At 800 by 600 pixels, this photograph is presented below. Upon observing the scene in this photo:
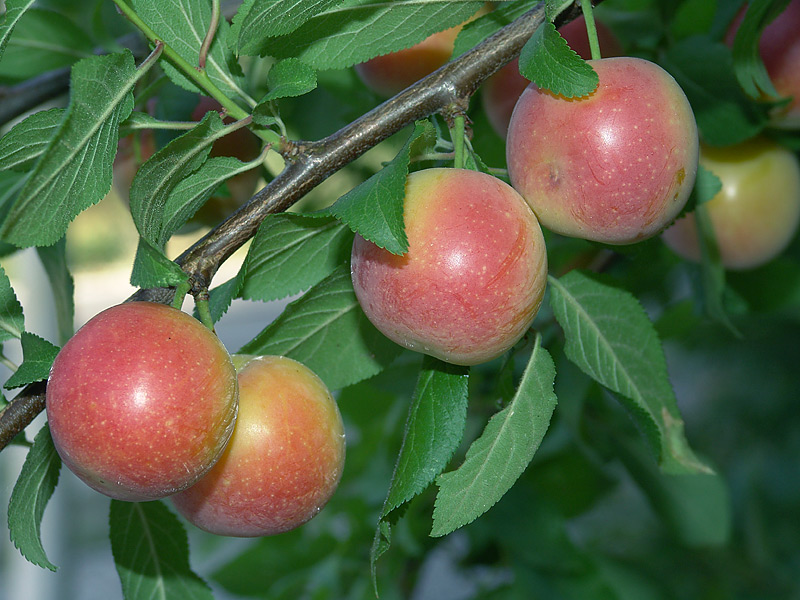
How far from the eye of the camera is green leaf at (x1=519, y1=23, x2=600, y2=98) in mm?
502

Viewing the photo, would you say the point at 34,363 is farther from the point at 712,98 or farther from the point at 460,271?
the point at 712,98

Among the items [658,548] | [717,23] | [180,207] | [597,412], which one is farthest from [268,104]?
[658,548]

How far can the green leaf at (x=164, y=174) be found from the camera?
19.9 inches

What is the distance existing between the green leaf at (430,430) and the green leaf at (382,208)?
0.48ft

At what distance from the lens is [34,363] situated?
0.55 m

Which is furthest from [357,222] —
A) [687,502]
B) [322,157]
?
[687,502]

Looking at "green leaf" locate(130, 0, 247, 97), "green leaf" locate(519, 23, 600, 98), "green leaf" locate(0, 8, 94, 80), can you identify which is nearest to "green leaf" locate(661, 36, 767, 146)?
"green leaf" locate(519, 23, 600, 98)

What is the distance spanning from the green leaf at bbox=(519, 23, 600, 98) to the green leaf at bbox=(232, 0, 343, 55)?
15cm

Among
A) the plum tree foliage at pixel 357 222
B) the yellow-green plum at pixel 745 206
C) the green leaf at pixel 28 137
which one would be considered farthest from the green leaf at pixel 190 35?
the yellow-green plum at pixel 745 206

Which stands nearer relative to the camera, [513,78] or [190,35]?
[190,35]

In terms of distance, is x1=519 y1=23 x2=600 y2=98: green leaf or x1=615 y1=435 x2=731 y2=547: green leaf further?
x1=615 y1=435 x2=731 y2=547: green leaf

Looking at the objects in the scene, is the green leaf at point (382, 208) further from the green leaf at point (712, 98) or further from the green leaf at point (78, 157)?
the green leaf at point (712, 98)

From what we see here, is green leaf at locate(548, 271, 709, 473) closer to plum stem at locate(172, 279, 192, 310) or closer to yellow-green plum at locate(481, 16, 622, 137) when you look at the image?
yellow-green plum at locate(481, 16, 622, 137)

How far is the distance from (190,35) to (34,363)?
28cm
